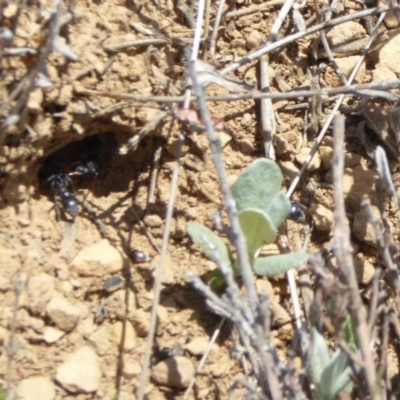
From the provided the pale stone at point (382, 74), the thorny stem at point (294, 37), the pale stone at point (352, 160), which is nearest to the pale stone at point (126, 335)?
the thorny stem at point (294, 37)

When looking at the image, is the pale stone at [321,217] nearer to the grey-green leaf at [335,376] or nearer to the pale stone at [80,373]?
the grey-green leaf at [335,376]

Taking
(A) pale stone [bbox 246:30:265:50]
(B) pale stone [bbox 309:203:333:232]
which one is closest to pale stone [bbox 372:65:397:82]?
(A) pale stone [bbox 246:30:265:50]

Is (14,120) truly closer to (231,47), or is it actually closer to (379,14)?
(231,47)

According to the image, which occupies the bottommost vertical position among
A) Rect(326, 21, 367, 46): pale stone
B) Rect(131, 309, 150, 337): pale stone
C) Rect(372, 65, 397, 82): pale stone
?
Rect(131, 309, 150, 337): pale stone

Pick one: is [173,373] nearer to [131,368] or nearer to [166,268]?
[131,368]

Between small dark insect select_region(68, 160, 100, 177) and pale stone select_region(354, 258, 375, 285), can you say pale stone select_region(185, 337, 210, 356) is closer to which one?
pale stone select_region(354, 258, 375, 285)

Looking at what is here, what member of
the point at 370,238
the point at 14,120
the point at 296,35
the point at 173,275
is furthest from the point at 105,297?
the point at 296,35
